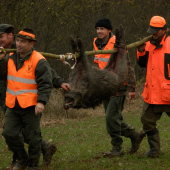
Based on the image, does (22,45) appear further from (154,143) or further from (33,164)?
(154,143)

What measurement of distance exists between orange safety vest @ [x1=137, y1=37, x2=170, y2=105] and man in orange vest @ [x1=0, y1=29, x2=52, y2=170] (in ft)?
6.83

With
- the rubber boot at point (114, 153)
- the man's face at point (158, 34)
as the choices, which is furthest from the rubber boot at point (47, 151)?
the man's face at point (158, 34)

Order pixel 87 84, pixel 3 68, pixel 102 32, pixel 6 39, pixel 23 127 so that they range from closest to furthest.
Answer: pixel 87 84
pixel 3 68
pixel 23 127
pixel 6 39
pixel 102 32

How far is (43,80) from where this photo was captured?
5160 millimetres

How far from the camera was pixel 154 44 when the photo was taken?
627cm

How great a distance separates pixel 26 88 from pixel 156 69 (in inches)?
97.7

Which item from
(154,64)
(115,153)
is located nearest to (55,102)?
(115,153)

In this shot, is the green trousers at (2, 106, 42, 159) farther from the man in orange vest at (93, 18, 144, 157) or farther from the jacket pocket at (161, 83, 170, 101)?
the jacket pocket at (161, 83, 170, 101)

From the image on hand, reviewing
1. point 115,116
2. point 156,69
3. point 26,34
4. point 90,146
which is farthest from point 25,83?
point 90,146

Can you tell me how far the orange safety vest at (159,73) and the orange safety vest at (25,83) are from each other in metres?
2.20

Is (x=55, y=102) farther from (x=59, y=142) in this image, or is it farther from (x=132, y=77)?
(x=132, y=77)

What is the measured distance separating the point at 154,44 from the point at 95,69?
179 centimetres

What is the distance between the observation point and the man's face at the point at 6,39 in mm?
6039

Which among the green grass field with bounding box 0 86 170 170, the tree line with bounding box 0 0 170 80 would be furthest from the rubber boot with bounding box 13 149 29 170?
the tree line with bounding box 0 0 170 80
